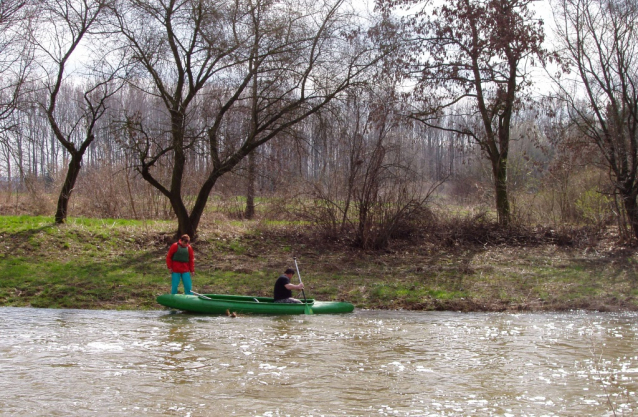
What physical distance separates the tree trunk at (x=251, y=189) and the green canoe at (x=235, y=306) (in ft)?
20.8

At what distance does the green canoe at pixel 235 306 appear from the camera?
37.6 ft

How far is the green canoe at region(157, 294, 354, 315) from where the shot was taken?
11.5 metres

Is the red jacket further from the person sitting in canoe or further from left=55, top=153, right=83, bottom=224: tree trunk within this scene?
left=55, top=153, right=83, bottom=224: tree trunk

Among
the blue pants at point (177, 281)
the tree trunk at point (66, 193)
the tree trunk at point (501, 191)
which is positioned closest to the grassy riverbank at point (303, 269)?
the tree trunk at point (66, 193)

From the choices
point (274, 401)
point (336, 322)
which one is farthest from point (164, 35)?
point (274, 401)

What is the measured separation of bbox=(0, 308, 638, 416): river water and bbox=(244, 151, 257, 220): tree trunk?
6.81 metres

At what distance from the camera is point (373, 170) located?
17656mm

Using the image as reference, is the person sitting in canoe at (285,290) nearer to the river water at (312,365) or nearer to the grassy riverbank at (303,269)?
the river water at (312,365)

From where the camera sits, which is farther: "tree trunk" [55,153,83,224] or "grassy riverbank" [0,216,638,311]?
"tree trunk" [55,153,83,224]

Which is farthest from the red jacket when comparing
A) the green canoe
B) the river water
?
the river water

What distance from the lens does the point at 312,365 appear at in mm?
7809

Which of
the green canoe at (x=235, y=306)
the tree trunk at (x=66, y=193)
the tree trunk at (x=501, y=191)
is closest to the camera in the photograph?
the green canoe at (x=235, y=306)

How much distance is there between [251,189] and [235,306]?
368 inches

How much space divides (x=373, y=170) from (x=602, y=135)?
7.30 m
